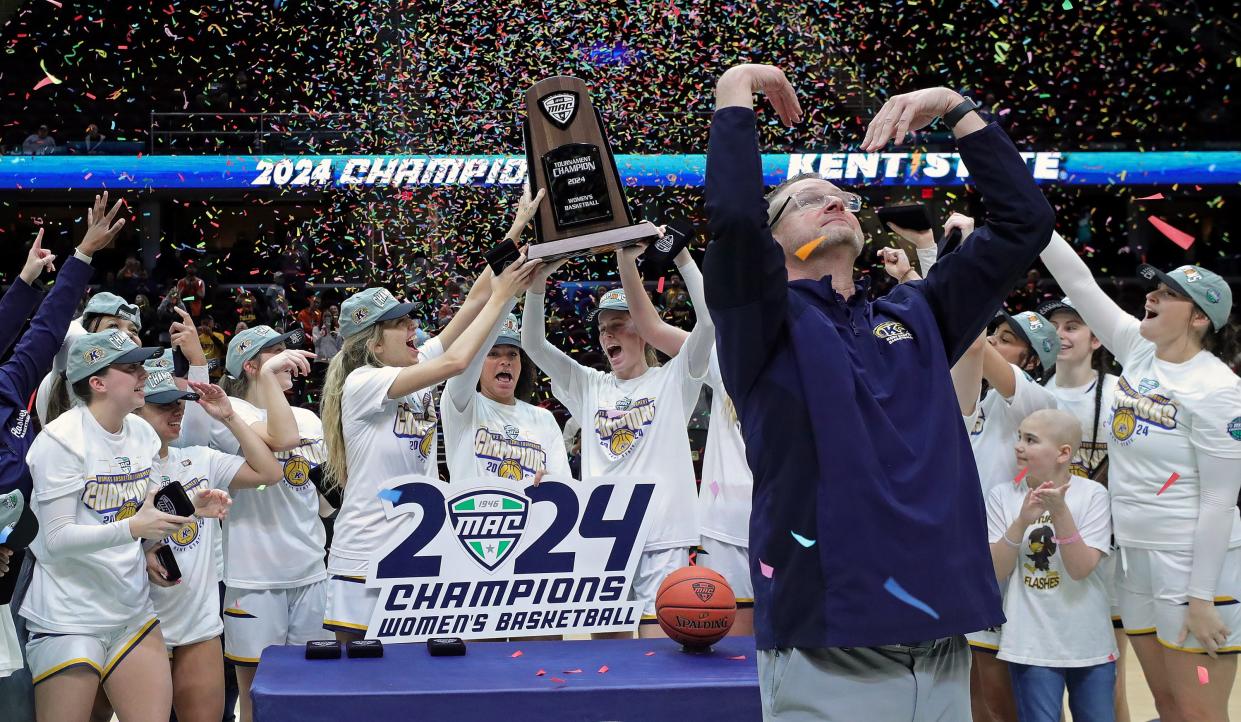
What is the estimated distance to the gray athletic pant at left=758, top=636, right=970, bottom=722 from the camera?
221 centimetres

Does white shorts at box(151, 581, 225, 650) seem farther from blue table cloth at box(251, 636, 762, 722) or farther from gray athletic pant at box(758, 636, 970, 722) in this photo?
gray athletic pant at box(758, 636, 970, 722)

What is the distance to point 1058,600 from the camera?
15.2ft

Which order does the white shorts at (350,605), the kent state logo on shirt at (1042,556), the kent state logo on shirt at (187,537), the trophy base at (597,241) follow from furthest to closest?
the white shorts at (350,605) < the kent state logo on shirt at (187,537) < the kent state logo on shirt at (1042,556) < the trophy base at (597,241)

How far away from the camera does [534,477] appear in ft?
17.3

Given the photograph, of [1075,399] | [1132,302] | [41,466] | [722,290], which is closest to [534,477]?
[41,466]

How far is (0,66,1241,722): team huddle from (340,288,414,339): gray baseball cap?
0.04ft

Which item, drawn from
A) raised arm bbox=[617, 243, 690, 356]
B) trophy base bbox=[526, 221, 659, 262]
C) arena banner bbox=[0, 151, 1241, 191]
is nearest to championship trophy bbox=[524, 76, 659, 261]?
trophy base bbox=[526, 221, 659, 262]

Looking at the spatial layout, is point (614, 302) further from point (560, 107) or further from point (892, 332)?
point (892, 332)

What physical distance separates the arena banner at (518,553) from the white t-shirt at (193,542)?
716 millimetres

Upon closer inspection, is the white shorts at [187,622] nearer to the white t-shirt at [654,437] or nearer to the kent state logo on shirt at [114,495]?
the kent state logo on shirt at [114,495]

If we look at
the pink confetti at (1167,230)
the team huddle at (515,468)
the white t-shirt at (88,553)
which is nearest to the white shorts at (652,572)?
the team huddle at (515,468)

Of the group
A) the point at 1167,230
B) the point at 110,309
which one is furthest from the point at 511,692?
the point at 1167,230

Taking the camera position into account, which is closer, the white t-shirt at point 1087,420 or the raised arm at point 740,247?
the raised arm at point 740,247

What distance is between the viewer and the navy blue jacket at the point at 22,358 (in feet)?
14.1
